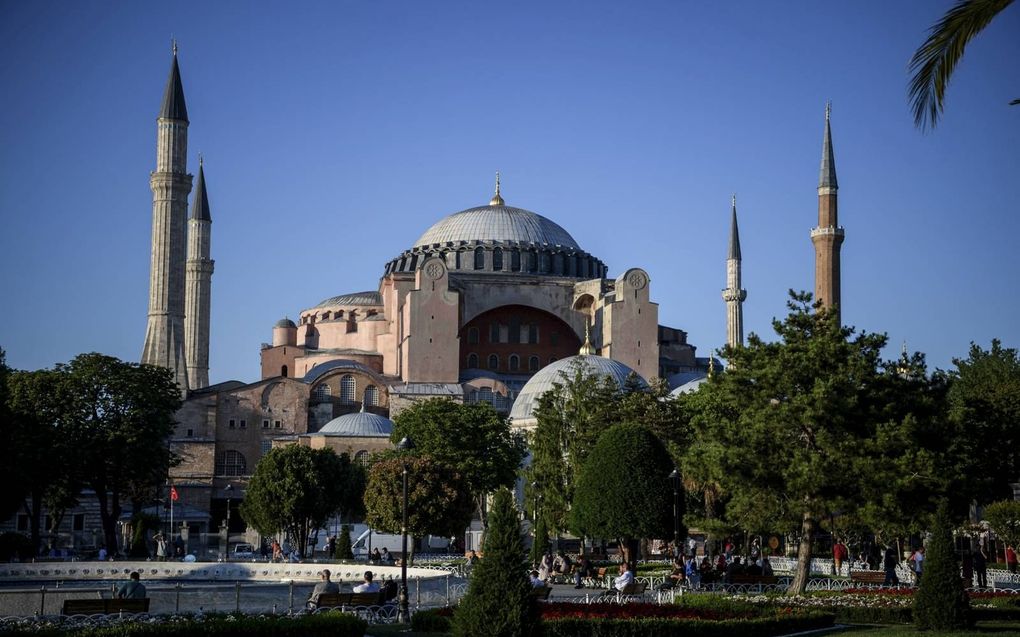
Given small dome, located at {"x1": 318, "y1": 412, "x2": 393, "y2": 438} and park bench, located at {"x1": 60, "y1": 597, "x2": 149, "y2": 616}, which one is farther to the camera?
small dome, located at {"x1": 318, "y1": 412, "x2": 393, "y2": 438}

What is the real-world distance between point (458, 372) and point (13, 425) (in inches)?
961

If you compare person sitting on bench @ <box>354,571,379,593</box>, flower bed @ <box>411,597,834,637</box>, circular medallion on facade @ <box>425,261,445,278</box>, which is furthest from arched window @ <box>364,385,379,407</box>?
flower bed @ <box>411,597,834,637</box>

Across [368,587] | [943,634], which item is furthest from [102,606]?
[943,634]

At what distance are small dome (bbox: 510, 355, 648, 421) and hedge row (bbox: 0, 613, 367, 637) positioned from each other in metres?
37.4

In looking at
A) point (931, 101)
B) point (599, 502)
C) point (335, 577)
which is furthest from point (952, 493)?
point (931, 101)

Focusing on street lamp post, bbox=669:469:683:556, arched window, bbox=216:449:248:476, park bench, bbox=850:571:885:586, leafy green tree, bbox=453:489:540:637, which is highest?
arched window, bbox=216:449:248:476

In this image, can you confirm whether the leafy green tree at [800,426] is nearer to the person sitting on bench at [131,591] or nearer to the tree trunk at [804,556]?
the tree trunk at [804,556]

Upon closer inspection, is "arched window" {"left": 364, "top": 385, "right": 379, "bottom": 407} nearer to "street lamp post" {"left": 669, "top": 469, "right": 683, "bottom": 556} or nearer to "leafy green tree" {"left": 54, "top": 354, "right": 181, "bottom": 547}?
"leafy green tree" {"left": 54, "top": 354, "right": 181, "bottom": 547}

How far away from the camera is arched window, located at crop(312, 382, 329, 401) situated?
5825 cm

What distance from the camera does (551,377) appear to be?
54.0 m

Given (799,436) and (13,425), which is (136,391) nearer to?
(13,425)

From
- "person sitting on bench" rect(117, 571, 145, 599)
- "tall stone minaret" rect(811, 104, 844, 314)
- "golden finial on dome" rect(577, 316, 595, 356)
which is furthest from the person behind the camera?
"golden finial on dome" rect(577, 316, 595, 356)

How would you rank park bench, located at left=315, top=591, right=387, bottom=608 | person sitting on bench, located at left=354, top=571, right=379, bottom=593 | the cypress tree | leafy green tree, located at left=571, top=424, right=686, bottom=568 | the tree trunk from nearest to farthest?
the cypress tree → park bench, located at left=315, top=591, right=387, bottom=608 → person sitting on bench, located at left=354, top=571, right=379, bottom=593 → the tree trunk → leafy green tree, located at left=571, top=424, right=686, bottom=568

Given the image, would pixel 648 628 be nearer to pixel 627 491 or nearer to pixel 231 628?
pixel 231 628
